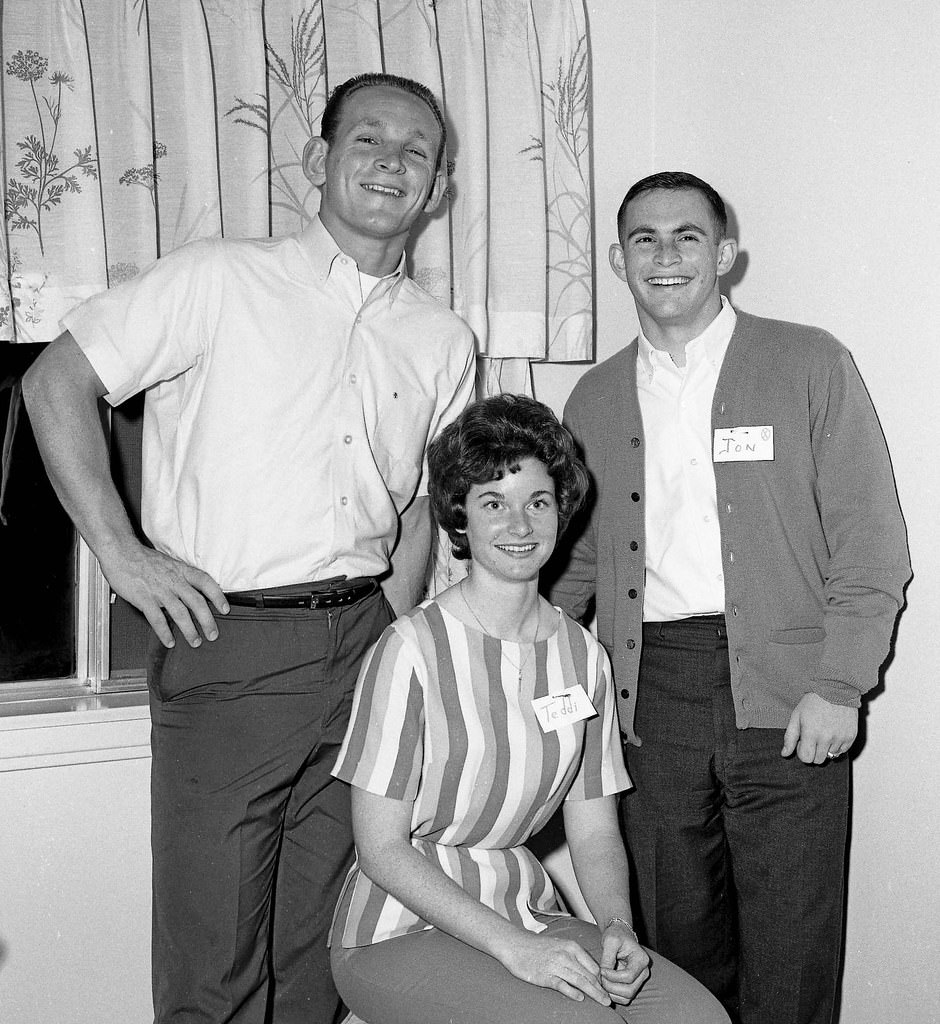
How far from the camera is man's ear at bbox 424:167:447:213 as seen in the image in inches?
80.6

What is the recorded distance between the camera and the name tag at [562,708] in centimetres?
174

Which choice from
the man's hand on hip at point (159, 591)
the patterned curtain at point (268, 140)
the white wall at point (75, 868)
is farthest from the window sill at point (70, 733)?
the patterned curtain at point (268, 140)

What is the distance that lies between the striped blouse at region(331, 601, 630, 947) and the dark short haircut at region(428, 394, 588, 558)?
18 cm

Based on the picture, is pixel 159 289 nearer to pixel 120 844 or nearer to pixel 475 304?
pixel 475 304

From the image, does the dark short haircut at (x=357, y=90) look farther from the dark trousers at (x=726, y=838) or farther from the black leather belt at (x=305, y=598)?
the dark trousers at (x=726, y=838)

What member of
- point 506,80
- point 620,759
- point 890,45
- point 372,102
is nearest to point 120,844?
point 620,759

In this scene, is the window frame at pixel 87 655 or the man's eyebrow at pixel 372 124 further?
the window frame at pixel 87 655

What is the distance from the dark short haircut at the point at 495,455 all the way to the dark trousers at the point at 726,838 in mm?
432

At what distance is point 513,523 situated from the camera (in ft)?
5.74

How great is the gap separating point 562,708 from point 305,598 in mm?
474

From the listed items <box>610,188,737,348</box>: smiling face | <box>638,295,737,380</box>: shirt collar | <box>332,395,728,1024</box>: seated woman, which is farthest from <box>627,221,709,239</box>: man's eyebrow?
<box>332,395,728,1024</box>: seated woman

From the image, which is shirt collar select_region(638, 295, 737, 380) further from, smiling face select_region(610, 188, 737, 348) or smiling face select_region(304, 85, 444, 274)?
smiling face select_region(304, 85, 444, 274)

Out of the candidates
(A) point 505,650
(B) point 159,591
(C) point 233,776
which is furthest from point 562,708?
(B) point 159,591

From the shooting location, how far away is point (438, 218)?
2512 mm
